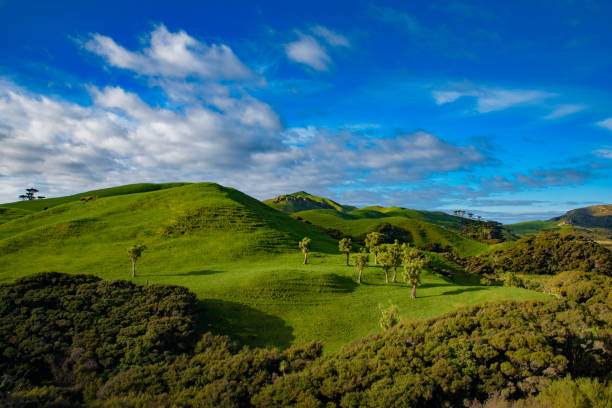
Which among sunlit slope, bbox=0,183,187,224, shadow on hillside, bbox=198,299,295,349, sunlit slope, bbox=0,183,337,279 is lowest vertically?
shadow on hillside, bbox=198,299,295,349

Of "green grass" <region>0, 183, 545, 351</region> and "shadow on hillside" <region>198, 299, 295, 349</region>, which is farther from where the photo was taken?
"green grass" <region>0, 183, 545, 351</region>

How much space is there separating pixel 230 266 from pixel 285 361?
132 feet

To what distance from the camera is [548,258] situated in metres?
89.6

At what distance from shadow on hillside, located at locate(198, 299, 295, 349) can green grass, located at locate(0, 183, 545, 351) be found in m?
0.12

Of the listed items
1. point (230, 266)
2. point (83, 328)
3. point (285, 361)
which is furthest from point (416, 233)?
point (83, 328)

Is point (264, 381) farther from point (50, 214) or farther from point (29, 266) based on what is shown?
point (50, 214)

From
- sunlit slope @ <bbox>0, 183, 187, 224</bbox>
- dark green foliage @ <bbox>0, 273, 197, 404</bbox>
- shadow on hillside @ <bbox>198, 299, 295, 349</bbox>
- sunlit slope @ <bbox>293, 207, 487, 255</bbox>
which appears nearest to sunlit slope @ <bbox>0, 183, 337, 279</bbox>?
dark green foliage @ <bbox>0, 273, 197, 404</bbox>

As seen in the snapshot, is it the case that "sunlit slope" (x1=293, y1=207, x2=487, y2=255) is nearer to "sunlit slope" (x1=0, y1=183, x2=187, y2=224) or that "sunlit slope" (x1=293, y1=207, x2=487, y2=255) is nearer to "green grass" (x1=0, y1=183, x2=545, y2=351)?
"green grass" (x1=0, y1=183, x2=545, y2=351)

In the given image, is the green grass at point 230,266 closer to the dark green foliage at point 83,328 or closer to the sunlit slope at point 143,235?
the sunlit slope at point 143,235

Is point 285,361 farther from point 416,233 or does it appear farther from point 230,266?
point 416,233

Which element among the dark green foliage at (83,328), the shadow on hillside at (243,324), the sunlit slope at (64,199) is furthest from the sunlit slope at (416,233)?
the dark green foliage at (83,328)

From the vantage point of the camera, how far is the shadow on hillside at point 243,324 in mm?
30203

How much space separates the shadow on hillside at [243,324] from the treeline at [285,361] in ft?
14.8

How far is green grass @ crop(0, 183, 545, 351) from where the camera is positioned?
34188 millimetres
